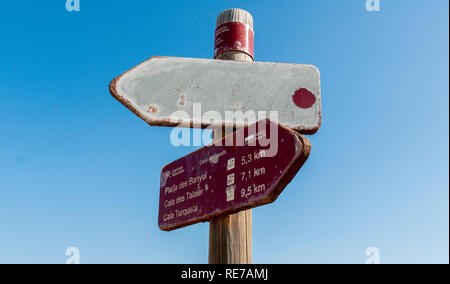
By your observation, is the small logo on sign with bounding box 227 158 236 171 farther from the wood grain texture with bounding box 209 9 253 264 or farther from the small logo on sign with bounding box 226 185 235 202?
the wood grain texture with bounding box 209 9 253 264

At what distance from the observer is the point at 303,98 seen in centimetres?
191

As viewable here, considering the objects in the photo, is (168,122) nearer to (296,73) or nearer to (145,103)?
(145,103)

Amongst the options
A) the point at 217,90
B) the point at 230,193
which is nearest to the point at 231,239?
the point at 230,193

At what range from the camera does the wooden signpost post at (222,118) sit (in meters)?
A: 1.65

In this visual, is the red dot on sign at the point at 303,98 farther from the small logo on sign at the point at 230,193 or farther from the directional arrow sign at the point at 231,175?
the small logo on sign at the point at 230,193

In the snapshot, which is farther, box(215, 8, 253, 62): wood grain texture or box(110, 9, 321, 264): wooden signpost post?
box(215, 8, 253, 62): wood grain texture

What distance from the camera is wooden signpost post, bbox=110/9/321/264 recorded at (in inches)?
65.1

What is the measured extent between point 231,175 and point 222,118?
11.9 inches

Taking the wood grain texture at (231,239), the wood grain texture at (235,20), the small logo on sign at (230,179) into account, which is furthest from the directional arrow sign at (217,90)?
the wood grain texture at (231,239)

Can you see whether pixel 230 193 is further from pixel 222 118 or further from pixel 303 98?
pixel 303 98

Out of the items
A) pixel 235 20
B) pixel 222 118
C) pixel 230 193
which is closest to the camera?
pixel 230 193

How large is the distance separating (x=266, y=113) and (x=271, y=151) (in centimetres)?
37

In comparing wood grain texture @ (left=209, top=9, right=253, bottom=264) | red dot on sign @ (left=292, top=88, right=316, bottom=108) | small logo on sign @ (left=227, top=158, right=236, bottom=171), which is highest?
red dot on sign @ (left=292, top=88, right=316, bottom=108)

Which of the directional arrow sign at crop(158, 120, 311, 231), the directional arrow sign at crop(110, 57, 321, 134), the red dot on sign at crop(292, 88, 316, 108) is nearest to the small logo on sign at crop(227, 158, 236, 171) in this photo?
the directional arrow sign at crop(158, 120, 311, 231)
